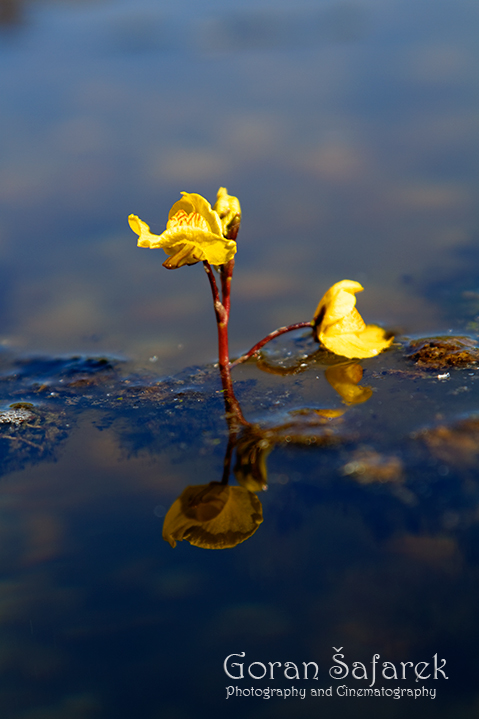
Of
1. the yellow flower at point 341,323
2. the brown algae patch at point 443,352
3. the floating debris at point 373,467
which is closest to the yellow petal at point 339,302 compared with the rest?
the yellow flower at point 341,323

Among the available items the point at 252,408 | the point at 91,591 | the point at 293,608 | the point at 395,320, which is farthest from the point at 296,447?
the point at 395,320

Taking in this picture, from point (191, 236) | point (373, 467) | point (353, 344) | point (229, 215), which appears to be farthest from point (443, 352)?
point (191, 236)

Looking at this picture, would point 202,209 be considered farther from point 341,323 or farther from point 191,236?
point 341,323

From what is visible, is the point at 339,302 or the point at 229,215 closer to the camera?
the point at 229,215

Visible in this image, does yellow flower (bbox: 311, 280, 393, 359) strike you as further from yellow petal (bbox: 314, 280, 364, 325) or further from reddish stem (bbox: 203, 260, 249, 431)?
reddish stem (bbox: 203, 260, 249, 431)

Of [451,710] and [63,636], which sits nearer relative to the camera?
[451,710]

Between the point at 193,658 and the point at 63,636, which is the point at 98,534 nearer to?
the point at 63,636
